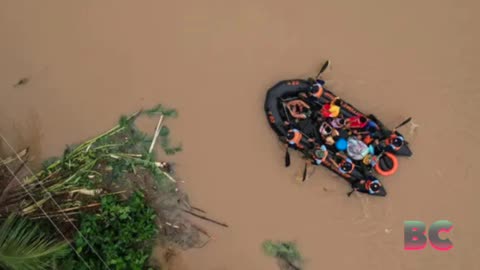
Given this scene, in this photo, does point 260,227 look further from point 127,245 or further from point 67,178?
point 67,178

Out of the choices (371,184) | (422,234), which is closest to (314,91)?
(371,184)

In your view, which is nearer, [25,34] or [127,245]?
[127,245]

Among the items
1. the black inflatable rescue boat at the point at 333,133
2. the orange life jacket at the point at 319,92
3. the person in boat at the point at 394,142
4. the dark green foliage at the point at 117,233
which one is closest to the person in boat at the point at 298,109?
the black inflatable rescue boat at the point at 333,133

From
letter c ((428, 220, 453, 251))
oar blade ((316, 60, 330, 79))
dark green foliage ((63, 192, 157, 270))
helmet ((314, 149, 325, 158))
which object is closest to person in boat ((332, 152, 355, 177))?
helmet ((314, 149, 325, 158))

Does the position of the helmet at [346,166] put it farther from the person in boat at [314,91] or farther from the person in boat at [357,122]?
the person in boat at [314,91]

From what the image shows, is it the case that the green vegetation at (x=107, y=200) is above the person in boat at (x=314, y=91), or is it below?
below

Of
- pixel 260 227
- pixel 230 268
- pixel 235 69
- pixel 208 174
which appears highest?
pixel 235 69

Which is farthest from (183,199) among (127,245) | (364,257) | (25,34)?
(25,34)

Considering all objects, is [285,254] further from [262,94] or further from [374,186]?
[262,94]
